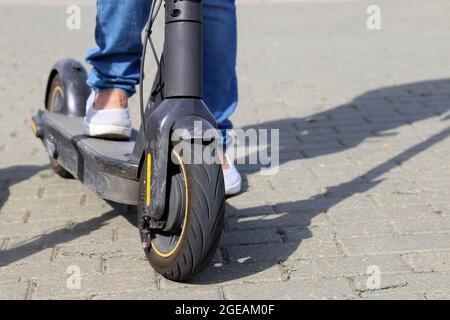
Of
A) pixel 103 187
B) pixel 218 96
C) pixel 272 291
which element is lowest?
pixel 272 291

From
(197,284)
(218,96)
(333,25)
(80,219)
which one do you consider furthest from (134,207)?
(333,25)

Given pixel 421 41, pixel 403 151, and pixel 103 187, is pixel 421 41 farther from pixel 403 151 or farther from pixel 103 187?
pixel 103 187

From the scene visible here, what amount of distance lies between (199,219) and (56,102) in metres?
1.94

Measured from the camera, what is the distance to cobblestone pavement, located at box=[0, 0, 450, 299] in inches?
107

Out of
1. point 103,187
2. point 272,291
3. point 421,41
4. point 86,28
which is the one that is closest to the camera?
point 272,291

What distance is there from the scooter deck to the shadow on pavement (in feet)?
0.80

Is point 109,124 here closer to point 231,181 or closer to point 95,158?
point 95,158

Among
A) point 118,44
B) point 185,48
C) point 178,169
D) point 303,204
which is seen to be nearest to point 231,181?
point 303,204

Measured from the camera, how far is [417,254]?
2.91 m

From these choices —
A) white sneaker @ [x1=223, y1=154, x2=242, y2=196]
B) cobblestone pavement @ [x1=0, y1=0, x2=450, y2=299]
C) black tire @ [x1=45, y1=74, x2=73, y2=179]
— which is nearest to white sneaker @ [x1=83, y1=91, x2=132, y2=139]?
cobblestone pavement @ [x1=0, y1=0, x2=450, y2=299]

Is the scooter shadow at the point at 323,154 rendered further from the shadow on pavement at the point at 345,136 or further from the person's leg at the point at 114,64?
the person's leg at the point at 114,64

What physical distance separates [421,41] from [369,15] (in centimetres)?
226

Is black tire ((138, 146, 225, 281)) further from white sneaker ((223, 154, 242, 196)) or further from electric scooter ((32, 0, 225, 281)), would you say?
white sneaker ((223, 154, 242, 196))

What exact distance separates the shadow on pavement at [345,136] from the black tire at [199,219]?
147mm
